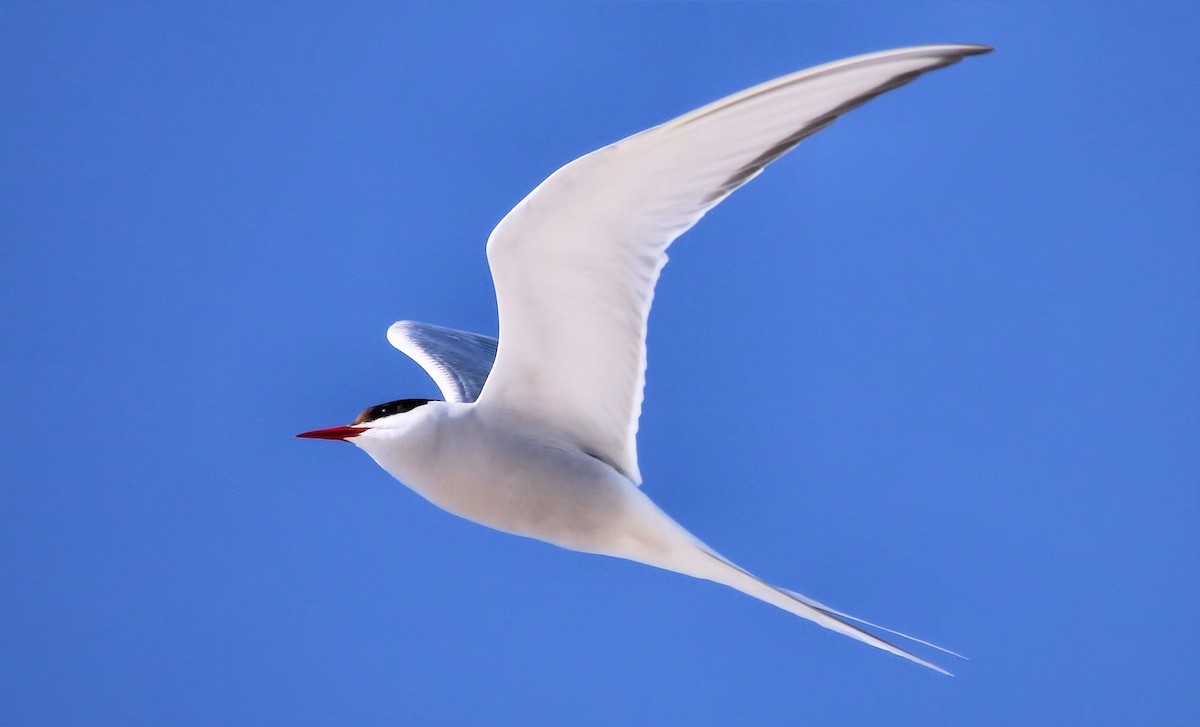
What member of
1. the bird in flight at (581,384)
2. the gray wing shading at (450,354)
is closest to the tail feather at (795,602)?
the bird in flight at (581,384)

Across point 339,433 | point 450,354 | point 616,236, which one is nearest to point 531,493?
point 339,433

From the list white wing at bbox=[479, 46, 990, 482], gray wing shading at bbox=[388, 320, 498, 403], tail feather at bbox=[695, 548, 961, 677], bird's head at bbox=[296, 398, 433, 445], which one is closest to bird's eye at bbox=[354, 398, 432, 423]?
bird's head at bbox=[296, 398, 433, 445]

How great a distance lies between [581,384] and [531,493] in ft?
0.63

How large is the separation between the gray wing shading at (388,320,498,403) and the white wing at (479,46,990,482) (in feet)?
1.23

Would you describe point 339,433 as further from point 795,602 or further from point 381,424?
point 795,602

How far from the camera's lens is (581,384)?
5.99 ft

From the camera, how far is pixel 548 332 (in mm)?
1755

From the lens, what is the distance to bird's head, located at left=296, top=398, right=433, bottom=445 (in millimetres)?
1766

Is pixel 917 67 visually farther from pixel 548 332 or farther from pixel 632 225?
pixel 548 332

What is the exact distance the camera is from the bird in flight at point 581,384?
4.90 feet

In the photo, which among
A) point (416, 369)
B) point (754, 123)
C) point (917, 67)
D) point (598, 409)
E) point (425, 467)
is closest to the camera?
point (917, 67)

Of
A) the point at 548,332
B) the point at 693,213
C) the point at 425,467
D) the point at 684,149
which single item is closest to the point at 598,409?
the point at 548,332

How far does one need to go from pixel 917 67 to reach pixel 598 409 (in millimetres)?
815

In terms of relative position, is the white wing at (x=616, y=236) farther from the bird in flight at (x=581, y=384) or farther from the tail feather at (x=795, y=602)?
the tail feather at (x=795, y=602)
